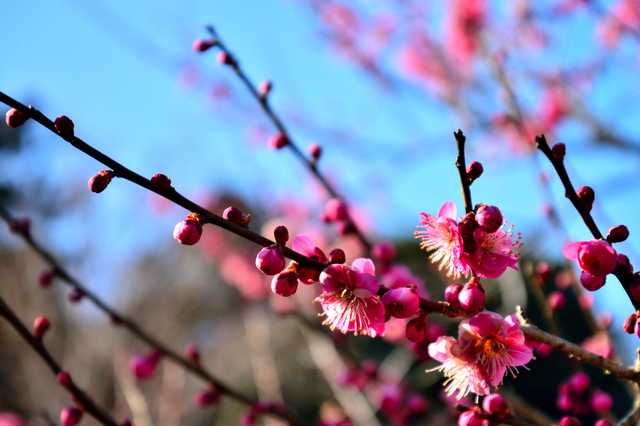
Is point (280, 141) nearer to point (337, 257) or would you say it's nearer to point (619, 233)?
point (337, 257)

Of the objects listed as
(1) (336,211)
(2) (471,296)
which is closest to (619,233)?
(2) (471,296)

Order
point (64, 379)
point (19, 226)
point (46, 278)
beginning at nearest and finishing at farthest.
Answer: point (64, 379), point (19, 226), point (46, 278)

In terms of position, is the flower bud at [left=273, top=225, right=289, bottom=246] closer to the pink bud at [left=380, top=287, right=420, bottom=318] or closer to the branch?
the pink bud at [left=380, top=287, right=420, bottom=318]

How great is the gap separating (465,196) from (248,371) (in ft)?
16.8

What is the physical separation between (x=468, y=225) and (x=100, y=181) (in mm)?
684

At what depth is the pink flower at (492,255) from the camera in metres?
0.88

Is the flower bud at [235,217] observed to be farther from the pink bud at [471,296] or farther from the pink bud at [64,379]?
the pink bud at [64,379]

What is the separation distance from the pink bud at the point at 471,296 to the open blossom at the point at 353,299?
0.52 ft

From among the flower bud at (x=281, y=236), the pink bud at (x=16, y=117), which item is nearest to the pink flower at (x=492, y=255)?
the flower bud at (x=281, y=236)

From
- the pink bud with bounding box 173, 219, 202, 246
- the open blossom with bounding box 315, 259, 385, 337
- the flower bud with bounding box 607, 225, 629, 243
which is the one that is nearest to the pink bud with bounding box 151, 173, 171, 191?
the pink bud with bounding box 173, 219, 202, 246

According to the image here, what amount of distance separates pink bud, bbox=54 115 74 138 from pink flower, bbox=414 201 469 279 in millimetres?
717

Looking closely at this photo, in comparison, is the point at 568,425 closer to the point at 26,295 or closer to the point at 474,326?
the point at 474,326

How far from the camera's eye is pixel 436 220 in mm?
942

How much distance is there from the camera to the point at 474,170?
84cm
